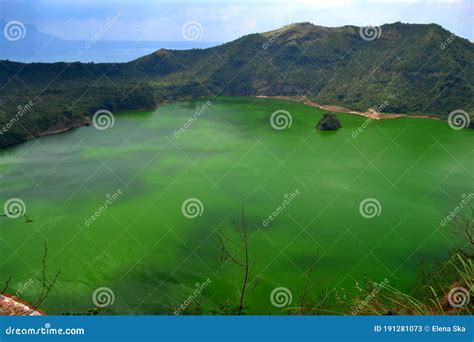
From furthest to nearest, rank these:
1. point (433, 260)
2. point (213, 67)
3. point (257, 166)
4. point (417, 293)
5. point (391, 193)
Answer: point (213, 67), point (257, 166), point (391, 193), point (433, 260), point (417, 293)

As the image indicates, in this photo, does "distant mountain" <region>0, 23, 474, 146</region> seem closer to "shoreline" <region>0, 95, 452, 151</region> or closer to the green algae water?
"shoreline" <region>0, 95, 452, 151</region>

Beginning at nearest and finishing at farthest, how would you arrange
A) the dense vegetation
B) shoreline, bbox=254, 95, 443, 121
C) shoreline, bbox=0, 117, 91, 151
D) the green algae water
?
the green algae water → shoreline, bbox=0, 117, 91, 151 → the dense vegetation → shoreline, bbox=254, 95, 443, 121

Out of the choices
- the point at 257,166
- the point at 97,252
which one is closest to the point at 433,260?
the point at 97,252

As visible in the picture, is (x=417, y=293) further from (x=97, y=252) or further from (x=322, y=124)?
(x=322, y=124)

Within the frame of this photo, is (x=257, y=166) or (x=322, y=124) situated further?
(x=322, y=124)

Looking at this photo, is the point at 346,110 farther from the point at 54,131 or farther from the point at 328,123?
the point at 54,131

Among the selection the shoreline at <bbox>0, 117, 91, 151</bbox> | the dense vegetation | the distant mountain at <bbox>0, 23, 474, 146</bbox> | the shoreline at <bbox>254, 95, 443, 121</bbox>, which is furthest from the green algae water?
the distant mountain at <bbox>0, 23, 474, 146</bbox>
